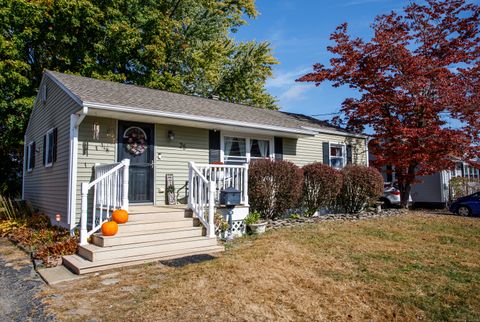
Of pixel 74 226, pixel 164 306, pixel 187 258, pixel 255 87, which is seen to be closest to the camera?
pixel 164 306

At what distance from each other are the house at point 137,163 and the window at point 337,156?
2.31m

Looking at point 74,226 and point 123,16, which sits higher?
point 123,16

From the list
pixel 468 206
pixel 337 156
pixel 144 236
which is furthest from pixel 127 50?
pixel 468 206

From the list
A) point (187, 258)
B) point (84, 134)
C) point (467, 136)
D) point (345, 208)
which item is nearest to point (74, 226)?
point (84, 134)

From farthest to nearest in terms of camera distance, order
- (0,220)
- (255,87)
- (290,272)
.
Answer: (255,87)
(0,220)
(290,272)

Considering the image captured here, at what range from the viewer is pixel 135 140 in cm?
833

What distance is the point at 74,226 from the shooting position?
24.0ft

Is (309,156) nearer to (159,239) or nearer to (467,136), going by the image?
(467,136)

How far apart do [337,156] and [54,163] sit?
9991mm

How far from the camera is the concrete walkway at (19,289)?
11.8ft

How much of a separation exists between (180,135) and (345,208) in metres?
5.89

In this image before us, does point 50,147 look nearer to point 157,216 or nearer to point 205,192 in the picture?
point 157,216

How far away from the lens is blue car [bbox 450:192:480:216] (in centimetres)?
1259

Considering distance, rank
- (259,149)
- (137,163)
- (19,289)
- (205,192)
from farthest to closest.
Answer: (259,149) < (137,163) < (205,192) < (19,289)
